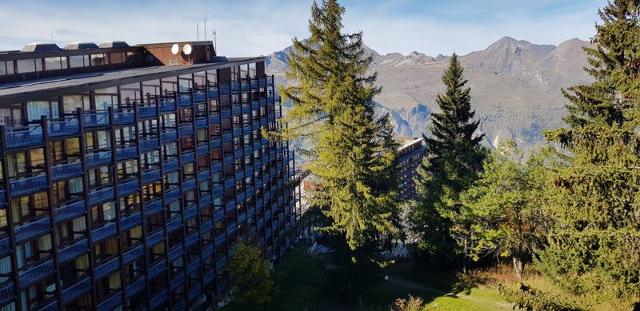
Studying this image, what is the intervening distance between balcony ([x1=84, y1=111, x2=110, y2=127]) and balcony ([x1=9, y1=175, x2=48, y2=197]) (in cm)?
539

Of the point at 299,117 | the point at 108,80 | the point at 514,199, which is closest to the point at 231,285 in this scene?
the point at 299,117

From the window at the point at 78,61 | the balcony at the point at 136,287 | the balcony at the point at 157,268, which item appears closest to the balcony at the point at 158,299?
the balcony at the point at 136,287

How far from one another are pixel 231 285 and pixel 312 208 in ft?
43.0

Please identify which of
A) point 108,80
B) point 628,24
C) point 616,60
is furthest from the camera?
point 108,80

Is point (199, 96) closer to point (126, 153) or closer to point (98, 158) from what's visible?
point (126, 153)

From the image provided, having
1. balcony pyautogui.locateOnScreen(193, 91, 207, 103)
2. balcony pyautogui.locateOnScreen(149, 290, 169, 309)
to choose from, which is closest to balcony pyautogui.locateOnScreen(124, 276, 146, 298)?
balcony pyautogui.locateOnScreen(149, 290, 169, 309)

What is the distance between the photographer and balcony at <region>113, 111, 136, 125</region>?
38.0 meters

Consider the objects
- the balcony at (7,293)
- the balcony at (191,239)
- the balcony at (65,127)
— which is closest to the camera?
the balcony at (7,293)

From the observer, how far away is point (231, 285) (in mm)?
52719

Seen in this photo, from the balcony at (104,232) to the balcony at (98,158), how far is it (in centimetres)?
442

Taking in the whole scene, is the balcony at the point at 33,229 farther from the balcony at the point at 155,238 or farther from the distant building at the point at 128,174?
the balcony at the point at 155,238

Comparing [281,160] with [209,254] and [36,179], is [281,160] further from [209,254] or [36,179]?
[36,179]

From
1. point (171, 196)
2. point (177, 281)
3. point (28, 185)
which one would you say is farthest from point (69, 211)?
point (177, 281)

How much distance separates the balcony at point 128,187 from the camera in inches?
1518
